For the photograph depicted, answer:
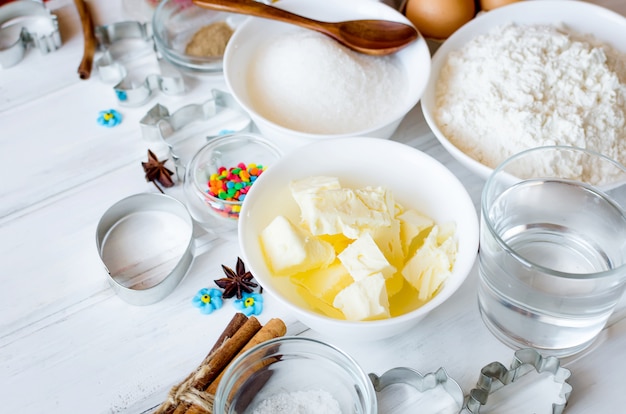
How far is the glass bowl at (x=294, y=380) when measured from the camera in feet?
2.60

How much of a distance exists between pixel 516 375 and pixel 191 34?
0.82 meters

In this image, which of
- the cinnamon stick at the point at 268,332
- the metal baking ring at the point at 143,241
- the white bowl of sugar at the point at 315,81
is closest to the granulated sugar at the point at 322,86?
the white bowl of sugar at the point at 315,81

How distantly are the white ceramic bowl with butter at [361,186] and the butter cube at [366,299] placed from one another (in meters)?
0.02

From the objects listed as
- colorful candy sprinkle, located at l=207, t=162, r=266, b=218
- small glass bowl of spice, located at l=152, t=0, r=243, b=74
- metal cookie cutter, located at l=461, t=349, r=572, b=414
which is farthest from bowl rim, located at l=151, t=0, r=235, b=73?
metal cookie cutter, located at l=461, t=349, r=572, b=414

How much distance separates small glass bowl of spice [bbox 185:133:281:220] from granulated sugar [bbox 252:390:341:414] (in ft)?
0.96

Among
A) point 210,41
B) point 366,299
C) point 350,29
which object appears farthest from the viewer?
point 210,41

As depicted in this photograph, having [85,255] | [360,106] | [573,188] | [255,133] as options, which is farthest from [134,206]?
[573,188]

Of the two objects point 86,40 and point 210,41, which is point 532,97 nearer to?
point 210,41

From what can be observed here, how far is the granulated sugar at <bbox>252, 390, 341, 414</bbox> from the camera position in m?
0.80

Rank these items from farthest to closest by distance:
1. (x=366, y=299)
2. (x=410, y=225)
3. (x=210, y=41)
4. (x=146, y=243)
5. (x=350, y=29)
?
1. (x=210, y=41)
2. (x=350, y=29)
3. (x=146, y=243)
4. (x=410, y=225)
5. (x=366, y=299)

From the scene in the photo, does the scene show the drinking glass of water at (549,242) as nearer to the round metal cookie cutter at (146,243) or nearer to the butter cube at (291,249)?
the butter cube at (291,249)

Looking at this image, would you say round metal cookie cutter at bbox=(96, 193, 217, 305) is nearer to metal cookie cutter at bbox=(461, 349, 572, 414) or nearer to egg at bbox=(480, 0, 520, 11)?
metal cookie cutter at bbox=(461, 349, 572, 414)

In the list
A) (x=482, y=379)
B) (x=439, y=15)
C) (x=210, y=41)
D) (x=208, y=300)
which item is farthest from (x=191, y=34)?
(x=482, y=379)

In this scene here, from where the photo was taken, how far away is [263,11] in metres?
1.11
